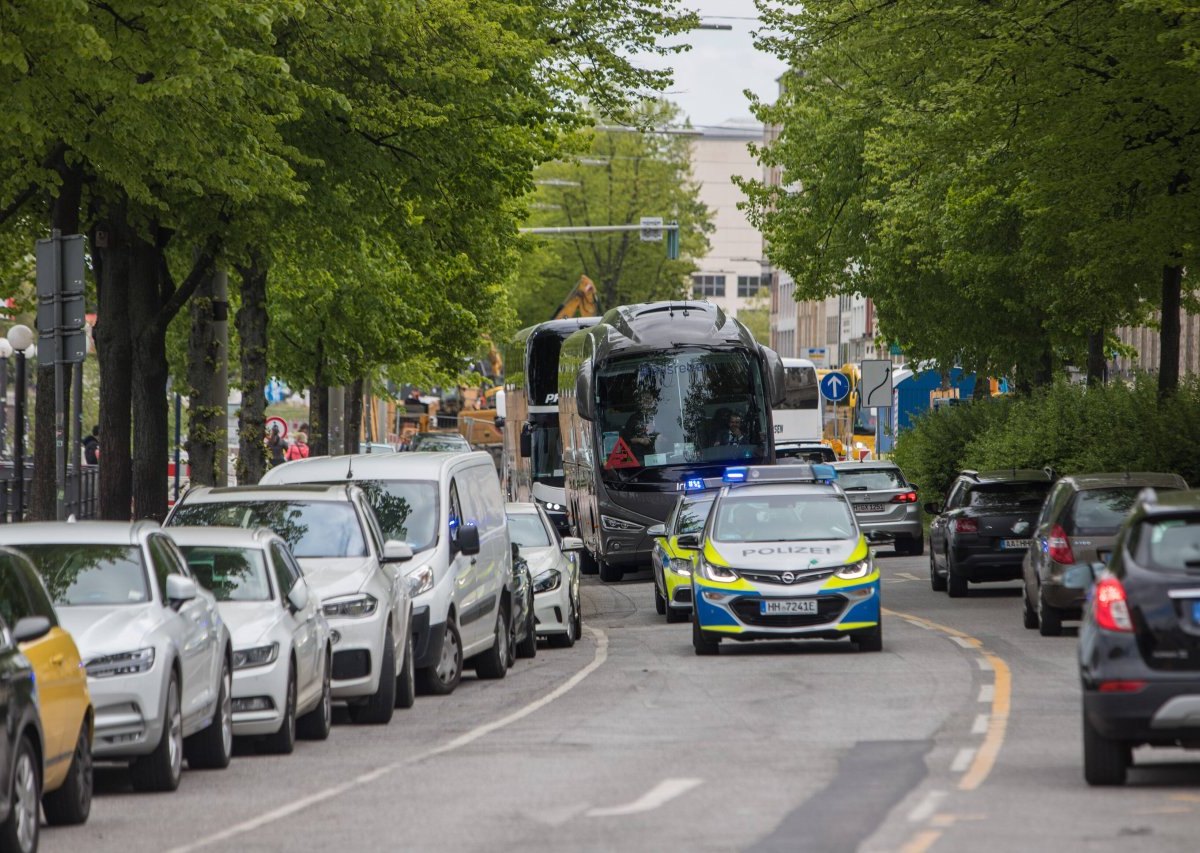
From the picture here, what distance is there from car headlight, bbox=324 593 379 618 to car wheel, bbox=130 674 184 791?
3928 millimetres

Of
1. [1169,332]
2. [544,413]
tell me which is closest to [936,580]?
[1169,332]

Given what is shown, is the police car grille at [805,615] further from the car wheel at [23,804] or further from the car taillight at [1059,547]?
the car wheel at [23,804]

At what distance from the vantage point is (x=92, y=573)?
13367mm

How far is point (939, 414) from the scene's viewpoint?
169 ft

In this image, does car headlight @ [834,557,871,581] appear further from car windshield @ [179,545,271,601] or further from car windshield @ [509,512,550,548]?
car windshield @ [179,545,271,601]

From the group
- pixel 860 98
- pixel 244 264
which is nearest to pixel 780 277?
pixel 860 98

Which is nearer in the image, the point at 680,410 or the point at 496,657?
the point at 496,657

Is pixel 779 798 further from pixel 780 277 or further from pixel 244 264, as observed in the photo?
pixel 780 277

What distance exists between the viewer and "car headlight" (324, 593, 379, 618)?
1706 centimetres

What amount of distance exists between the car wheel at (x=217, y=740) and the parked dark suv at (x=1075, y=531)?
→ 1146cm

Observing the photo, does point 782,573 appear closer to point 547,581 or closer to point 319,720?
point 547,581

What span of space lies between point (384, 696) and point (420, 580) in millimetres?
2150

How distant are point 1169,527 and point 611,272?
281ft

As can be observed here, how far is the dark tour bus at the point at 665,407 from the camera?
35062 mm
